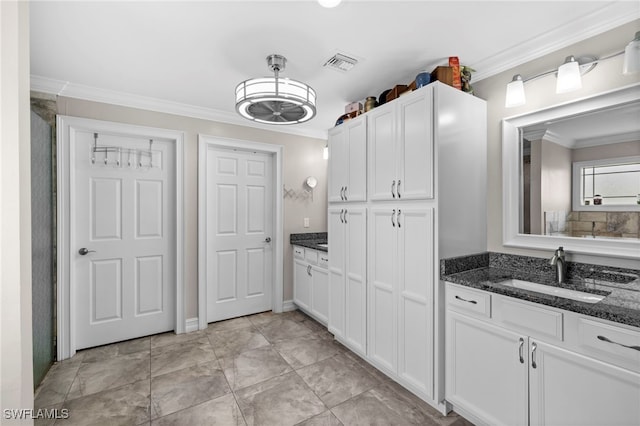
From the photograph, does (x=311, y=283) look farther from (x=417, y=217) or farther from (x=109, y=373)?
(x=109, y=373)

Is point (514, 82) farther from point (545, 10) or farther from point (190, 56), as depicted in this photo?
point (190, 56)

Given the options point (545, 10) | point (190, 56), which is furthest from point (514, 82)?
point (190, 56)

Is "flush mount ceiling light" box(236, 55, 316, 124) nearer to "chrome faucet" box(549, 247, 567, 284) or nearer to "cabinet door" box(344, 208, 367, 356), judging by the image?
"cabinet door" box(344, 208, 367, 356)

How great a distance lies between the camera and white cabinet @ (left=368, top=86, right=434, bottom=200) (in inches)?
75.3

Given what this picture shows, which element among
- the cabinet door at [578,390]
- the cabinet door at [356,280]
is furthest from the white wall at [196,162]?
the cabinet door at [578,390]

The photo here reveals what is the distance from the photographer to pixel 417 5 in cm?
161

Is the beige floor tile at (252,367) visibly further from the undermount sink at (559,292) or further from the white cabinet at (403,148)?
the undermount sink at (559,292)

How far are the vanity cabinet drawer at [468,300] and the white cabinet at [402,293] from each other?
0.13m

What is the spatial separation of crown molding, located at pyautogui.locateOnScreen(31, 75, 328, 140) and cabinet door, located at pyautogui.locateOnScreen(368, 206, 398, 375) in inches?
80.8

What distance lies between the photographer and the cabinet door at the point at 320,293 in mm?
3129

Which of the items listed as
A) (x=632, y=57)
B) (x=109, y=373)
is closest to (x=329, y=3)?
(x=632, y=57)

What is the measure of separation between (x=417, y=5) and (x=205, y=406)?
2.82 metres

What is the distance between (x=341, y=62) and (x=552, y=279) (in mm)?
2081

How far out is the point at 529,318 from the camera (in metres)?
1.49
